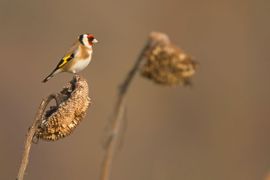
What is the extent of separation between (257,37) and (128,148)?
3.94 m

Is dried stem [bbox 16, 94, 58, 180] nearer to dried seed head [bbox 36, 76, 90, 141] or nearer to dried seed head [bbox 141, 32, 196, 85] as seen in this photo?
dried seed head [bbox 36, 76, 90, 141]

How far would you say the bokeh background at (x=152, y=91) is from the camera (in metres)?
11.9

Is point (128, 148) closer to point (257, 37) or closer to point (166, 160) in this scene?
point (166, 160)

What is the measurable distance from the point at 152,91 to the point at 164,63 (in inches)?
408

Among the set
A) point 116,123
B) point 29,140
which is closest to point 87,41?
point 29,140

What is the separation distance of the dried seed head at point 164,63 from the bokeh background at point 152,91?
690 centimetres

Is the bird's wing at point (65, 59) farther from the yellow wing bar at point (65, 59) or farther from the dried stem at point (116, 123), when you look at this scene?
the dried stem at point (116, 123)

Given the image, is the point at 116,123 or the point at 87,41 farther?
the point at 87,41

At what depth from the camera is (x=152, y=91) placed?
1427 cm

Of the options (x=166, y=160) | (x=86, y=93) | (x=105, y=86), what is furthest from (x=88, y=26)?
(x=86, y=93)

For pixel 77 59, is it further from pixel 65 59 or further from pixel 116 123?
pixel 116 123

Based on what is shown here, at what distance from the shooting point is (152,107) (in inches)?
555

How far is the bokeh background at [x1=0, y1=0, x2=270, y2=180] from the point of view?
11930 millimetres

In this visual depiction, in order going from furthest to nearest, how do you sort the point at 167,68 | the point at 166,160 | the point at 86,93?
the point at 166,160, the point at 86,93, the point at 167,68
